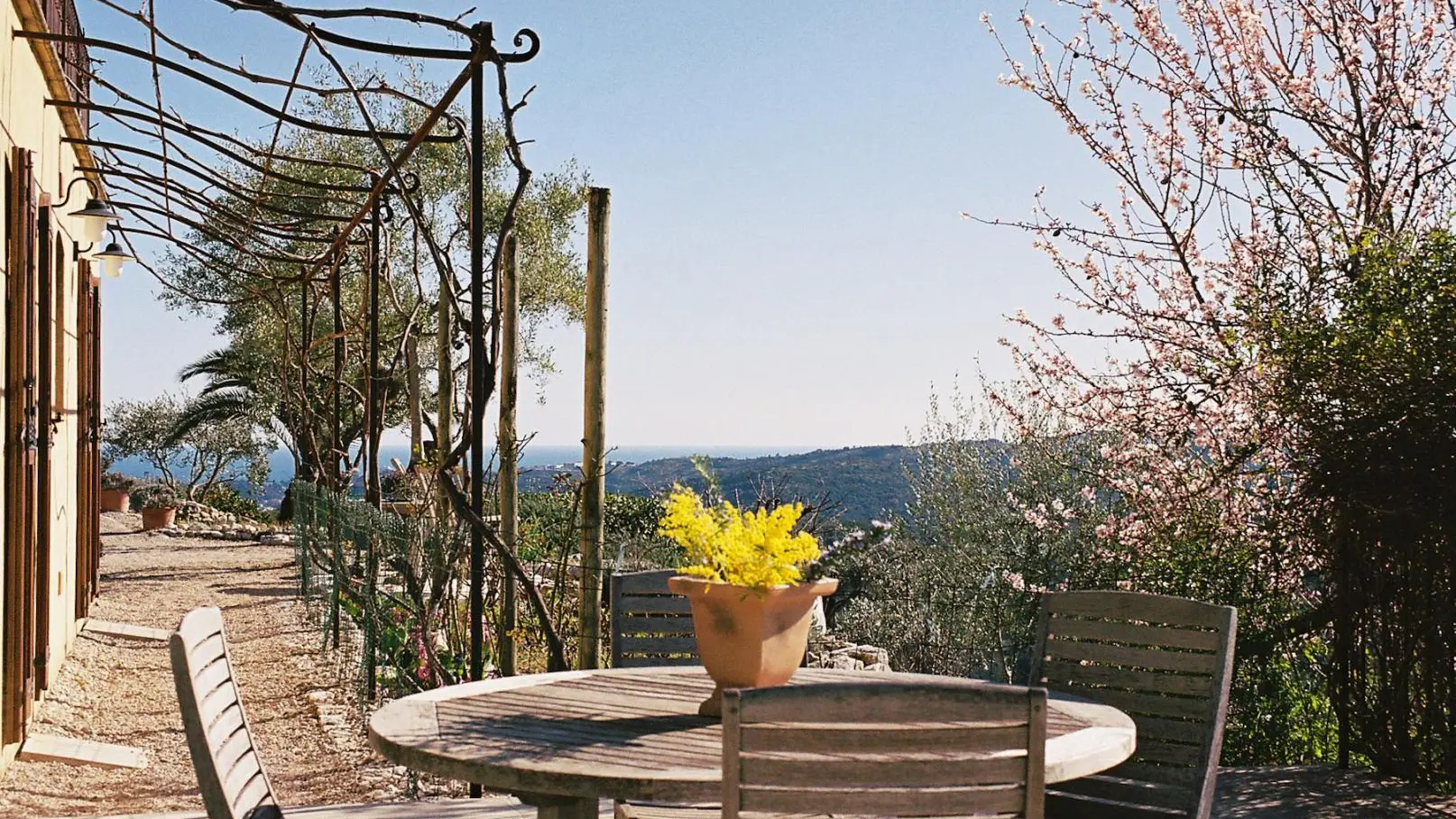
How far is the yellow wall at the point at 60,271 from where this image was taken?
4.79 metres

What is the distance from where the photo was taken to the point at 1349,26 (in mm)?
5832

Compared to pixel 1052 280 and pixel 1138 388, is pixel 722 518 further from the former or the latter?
pixel 1052 280

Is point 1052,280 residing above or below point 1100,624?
above

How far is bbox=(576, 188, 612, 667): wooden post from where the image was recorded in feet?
15.4

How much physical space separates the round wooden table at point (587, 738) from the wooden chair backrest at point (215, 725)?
0.20 metres

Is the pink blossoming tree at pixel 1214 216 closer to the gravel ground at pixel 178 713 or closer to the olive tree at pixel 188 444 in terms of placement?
the gravel ground at pixel 178 713

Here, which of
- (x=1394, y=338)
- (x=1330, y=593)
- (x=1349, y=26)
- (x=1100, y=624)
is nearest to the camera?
(x=1100, y=624)

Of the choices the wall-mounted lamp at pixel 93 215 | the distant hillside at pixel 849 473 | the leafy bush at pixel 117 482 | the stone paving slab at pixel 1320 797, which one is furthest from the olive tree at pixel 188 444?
the stone paving slab at pixel 1320 797

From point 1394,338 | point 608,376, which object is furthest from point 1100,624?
point 608,376

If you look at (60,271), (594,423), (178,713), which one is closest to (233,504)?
(60,271)

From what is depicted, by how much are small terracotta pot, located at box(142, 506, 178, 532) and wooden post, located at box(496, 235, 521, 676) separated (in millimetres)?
11656

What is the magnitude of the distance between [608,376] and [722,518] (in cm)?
248

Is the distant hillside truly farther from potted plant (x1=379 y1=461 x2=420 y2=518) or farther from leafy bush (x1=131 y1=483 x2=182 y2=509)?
leafy bush (x1=131 y1=483 x2=182 y2=509)

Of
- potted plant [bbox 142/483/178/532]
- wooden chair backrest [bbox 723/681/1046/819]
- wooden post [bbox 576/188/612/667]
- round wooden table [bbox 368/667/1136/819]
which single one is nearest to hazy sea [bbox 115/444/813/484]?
wooden post [bbox 576/188/612/667]
